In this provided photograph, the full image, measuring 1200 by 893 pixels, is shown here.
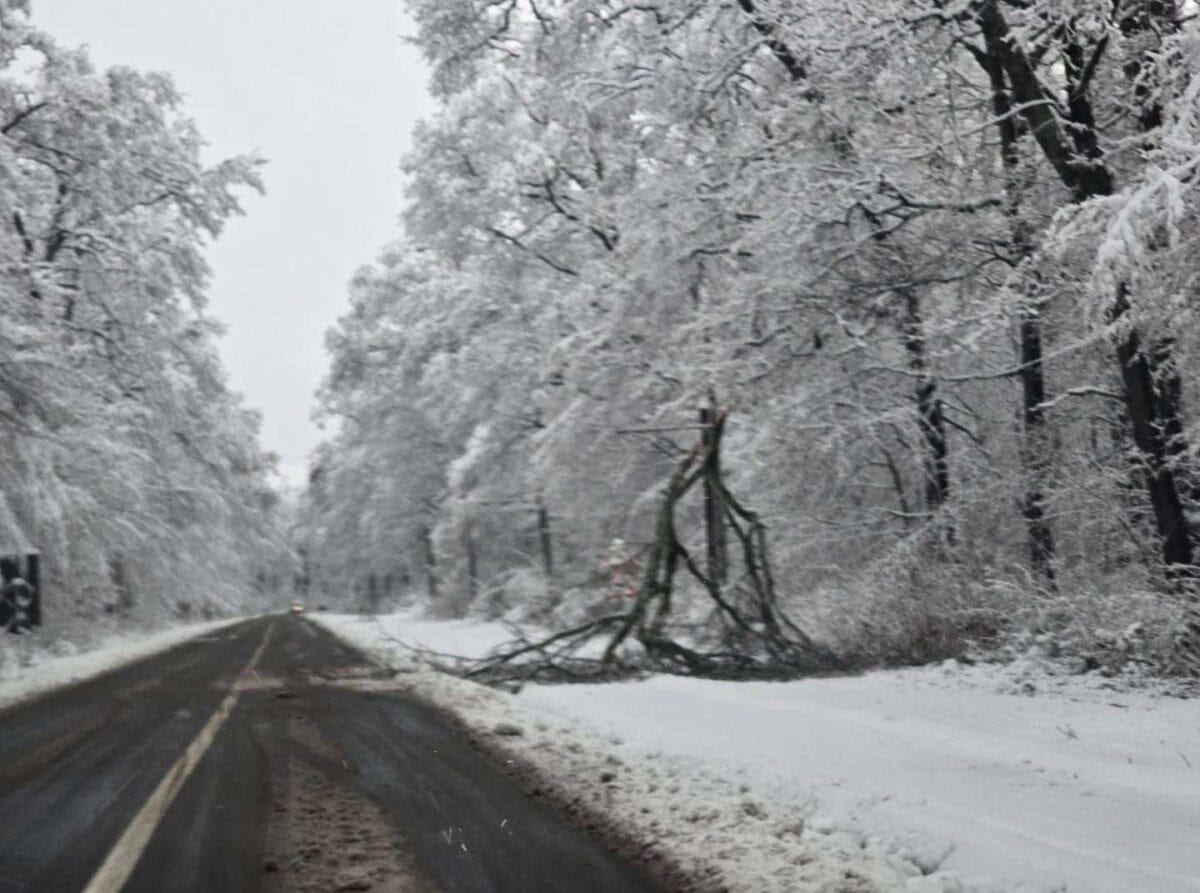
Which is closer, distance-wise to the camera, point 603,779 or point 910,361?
point 603,779

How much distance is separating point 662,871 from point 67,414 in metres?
13.6

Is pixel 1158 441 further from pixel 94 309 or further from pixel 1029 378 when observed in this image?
pixel 94 309

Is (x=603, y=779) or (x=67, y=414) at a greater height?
(x=67, y=414)

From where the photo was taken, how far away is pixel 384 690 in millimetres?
13664

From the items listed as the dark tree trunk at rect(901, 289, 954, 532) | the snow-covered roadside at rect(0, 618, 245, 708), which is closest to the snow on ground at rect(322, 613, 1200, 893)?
the dark tree trunk at rect(901, 289, 954, 532)

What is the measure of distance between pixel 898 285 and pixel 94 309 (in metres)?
18.0

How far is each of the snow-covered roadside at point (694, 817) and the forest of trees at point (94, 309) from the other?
1038 centimetres

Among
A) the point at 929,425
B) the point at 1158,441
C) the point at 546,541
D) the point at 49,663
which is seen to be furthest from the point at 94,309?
the point at 1158,441

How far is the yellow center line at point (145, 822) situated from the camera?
203 inches

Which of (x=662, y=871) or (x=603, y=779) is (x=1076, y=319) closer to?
(x=603, y=779)

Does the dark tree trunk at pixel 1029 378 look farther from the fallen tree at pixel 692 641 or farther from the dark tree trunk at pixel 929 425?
the fallen tree at pixel 692 641

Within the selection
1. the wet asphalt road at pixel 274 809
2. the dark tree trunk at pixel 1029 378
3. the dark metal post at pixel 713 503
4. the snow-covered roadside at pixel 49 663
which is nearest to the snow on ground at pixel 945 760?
the wet asphalt road at pixel 274 809

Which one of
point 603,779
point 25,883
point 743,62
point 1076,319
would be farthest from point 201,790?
point 743,62

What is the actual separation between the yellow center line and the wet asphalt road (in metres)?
0.02
